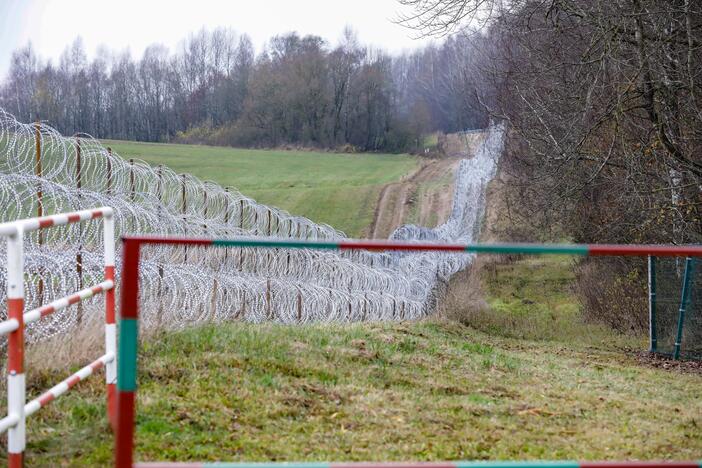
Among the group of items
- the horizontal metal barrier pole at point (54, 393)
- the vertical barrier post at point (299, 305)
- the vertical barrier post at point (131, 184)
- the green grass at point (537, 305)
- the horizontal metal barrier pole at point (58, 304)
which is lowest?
the green grass at point (537, 305)

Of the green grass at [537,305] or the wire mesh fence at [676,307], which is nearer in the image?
the wire mesh fence at [676,307]

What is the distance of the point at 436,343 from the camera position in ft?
32.1

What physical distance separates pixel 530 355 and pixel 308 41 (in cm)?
8346

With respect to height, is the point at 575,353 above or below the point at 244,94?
below

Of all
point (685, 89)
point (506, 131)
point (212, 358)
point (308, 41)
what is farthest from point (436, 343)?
point (308, 41)

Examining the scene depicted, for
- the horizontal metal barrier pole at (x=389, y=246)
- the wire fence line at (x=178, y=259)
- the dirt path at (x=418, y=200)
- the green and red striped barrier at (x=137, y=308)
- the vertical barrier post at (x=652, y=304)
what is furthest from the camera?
the dirt path at (x=418, y=200)

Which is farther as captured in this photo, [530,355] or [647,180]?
[647,180]

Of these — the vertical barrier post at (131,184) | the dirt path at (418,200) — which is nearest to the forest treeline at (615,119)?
the vertical barrier post at (131,184)

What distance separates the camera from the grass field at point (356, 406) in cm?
506

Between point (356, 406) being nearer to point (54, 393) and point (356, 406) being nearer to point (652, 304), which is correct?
point (54, 393)

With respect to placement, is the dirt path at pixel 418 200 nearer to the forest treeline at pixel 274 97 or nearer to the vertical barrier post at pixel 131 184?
the forest treeline at pixel 274 97

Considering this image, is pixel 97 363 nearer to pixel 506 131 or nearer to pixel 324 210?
pixel 506 131

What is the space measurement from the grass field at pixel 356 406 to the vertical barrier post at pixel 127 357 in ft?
6.40

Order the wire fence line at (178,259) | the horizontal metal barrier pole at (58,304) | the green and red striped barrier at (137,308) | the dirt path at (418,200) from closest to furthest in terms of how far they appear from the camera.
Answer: the green and red striped barrier at (137,308) < the horizontal metal barrier pole at (58,304) < the wire fence line at (178,259) < the dirt path at (418,200)
